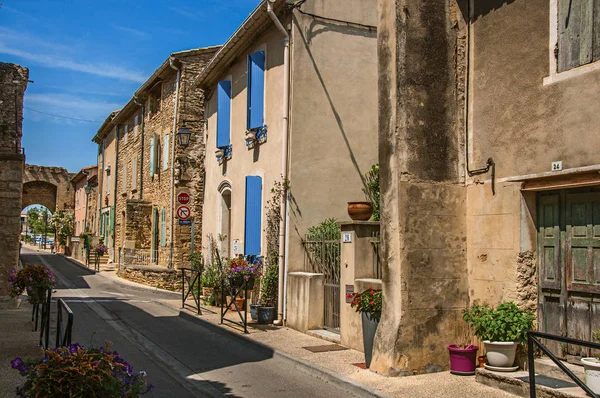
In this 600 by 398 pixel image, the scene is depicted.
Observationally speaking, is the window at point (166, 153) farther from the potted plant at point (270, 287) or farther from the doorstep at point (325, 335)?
the doorstep at point (325, 335)

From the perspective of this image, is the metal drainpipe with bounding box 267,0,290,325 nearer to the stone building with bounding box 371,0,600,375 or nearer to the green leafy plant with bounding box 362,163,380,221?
the green leafy plant with bounding box 362,163,380,221

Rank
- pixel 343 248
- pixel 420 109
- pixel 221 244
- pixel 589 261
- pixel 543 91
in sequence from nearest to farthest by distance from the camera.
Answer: pixel 589 261 → pixel 543 91 → pixel 420 109 → pixel 343 248 → pixel 221 244

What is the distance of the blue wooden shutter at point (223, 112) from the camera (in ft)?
48.0

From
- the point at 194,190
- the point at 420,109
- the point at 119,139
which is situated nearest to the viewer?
the point at 420,109

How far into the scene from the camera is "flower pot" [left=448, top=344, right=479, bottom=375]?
6809 mm

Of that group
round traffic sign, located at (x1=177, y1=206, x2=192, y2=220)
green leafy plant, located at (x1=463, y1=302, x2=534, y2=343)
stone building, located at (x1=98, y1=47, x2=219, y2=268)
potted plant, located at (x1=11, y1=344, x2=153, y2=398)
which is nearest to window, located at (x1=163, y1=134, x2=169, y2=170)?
stone building, located at (x1=98, y1=47, x2=219, y2=268)

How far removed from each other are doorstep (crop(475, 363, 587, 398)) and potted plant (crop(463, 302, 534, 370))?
139 millimetres

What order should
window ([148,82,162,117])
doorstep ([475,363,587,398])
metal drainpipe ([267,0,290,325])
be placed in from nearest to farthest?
doorstep ([475,363,587,398]) → metal drainpipe ([267,0,290,325]) → window ([148,82,162,117])

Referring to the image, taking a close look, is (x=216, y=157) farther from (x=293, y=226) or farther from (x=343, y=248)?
(x=343, y=248)

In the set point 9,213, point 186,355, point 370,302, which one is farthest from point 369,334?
point 9,213

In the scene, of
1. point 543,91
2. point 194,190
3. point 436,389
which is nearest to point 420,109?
point 543,91

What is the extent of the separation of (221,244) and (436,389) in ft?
31.3

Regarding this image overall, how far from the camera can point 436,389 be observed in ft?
20.5

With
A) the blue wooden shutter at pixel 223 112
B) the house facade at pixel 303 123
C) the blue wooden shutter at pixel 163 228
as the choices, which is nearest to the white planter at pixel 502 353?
the house facade at pixel 303 123
